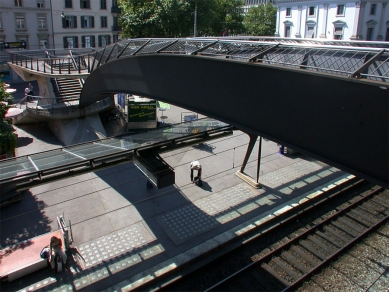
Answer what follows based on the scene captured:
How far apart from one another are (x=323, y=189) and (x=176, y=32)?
2602 centimetres

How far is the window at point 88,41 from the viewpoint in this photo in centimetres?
4053

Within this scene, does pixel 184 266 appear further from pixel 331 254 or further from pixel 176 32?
pixel 176 32

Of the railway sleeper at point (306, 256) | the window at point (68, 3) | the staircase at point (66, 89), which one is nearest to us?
the railway sleeper at point (306, 256)

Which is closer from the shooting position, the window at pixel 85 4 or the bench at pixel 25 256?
the bench at pixel 25 256

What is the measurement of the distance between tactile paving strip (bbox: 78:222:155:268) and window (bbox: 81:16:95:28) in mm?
34480

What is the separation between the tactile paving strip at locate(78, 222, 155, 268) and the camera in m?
10.7

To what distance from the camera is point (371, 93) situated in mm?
5422

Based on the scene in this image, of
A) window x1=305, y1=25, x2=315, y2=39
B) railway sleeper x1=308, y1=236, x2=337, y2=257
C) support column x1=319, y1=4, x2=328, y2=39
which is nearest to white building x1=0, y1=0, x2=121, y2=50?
window x1=305, y1=25, x2=315, y2=39

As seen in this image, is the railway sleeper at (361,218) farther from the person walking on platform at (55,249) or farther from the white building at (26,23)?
the white building at (26,23)

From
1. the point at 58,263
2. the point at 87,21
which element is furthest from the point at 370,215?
the point at 87,21

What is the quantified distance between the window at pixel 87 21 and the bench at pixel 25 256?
34301 millimetres

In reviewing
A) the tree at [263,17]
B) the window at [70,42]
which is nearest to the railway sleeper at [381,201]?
→ the window at [70,42]

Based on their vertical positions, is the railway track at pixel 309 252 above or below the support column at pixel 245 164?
below

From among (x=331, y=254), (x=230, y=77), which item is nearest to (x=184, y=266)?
(x=331, y=254)
